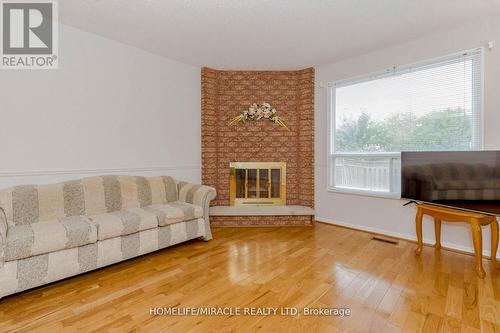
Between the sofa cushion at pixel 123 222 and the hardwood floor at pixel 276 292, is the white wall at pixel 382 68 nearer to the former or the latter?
the hardwood floor at pixel 276 292

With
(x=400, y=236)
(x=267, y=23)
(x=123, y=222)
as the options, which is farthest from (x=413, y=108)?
Answer: (x=123, y=222)

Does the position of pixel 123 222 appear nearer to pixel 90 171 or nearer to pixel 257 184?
pixel 90 171

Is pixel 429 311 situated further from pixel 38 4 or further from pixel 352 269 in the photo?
pixel 38 4

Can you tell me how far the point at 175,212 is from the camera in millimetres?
2871

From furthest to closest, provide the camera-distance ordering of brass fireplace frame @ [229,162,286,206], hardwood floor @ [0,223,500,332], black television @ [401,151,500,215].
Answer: brass fireplace frame @ [229,162,286,206], black television @ [401,151,500,215], hardwood floor @ [0,223,500,332]

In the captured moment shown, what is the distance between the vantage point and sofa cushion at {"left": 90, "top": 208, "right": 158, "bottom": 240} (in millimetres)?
2346

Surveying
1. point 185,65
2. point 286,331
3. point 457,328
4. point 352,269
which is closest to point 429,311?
point 457,328

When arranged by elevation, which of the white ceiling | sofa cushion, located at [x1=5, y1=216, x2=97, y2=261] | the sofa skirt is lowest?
the sofa skirt

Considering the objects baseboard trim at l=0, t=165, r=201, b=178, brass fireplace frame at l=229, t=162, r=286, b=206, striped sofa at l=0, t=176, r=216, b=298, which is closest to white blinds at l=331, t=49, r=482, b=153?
brass fireplace frame at l=229, t=162, r=286, b=206

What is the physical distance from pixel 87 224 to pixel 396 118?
12.5 feet

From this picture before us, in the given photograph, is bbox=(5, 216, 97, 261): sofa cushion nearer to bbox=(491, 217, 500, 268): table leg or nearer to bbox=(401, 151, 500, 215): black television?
bbox=(401, 151, 500, 215): black television

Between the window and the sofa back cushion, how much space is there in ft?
8.85

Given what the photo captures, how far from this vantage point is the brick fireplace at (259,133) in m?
4.27

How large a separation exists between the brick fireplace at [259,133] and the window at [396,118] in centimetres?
49
